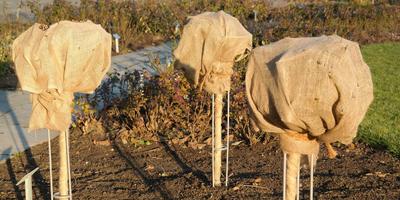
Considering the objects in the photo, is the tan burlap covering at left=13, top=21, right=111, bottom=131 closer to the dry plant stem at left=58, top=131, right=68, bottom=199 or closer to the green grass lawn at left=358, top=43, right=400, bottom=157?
the dry plant stem at left=58, top=131, right=68, bottom=199

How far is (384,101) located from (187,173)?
4066 millimetres

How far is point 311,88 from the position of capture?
Result: 96.7 inches

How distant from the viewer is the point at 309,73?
8.04 feet

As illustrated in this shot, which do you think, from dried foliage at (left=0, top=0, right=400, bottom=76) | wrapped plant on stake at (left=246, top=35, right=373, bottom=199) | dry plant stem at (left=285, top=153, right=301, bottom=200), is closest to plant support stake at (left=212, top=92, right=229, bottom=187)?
dry plant stem at (left=285, top=153, right=301, bottom=200)

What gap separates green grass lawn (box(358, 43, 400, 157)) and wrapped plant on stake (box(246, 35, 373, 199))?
3414 mm

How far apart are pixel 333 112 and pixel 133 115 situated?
13.3 feet

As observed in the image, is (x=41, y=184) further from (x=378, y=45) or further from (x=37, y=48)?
(x=378, y=45)

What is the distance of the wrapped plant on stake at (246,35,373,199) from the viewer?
2.42 meters

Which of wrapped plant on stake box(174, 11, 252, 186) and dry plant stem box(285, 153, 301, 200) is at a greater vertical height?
wrapped plant on stake box(174, 11, 252, 186)

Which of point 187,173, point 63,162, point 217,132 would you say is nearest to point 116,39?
point 187,173

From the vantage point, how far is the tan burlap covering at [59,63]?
10.7ft

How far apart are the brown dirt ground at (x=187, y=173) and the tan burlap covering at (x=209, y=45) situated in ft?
3.31

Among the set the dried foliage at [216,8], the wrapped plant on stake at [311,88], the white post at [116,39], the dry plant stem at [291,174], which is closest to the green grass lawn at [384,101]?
the dried foliage at [216,8]

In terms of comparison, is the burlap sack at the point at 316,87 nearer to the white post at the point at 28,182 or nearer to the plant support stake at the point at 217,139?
the white post at the point at 28,182
